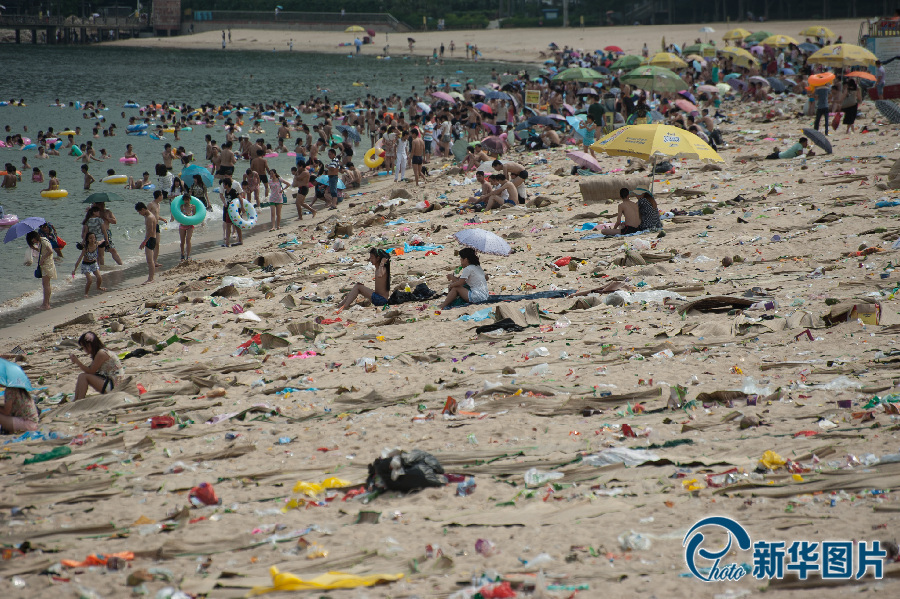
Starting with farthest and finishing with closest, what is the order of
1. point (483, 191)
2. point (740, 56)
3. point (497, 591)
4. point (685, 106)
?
1. point (740, 56)
2. point (685, 106)
3. point (483, 191)
4. point (497, 591)

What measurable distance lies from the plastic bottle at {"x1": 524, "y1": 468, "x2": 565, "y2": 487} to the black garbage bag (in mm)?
519

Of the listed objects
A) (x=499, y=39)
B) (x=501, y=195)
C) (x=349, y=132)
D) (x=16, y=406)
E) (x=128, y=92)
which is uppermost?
(x=499, y=39)

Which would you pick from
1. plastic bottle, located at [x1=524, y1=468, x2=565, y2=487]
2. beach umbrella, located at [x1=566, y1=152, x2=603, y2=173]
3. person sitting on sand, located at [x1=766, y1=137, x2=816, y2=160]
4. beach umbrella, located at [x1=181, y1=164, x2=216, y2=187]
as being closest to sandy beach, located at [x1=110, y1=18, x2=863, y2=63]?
person sitting on sand, located at [x1=766, y1=137, x2=816, y2=160]

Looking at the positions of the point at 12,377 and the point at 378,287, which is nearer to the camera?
the point at 12,377

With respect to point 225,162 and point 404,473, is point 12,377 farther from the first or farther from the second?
point 225,162

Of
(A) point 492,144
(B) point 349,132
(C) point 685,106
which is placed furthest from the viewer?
(B) point 349,132

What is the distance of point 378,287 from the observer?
31.7ft

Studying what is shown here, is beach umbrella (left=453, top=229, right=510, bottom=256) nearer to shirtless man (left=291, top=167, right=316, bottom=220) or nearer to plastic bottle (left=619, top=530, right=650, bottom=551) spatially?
plastic bottle (left=619, top=530, right=650, bottom=551)

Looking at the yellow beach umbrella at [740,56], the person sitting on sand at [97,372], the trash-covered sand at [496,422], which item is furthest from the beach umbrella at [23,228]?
the yellow beach umbrella at [740,56]

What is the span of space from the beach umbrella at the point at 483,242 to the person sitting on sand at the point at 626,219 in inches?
87.9

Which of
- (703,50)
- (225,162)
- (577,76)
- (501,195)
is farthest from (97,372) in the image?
(703,50)

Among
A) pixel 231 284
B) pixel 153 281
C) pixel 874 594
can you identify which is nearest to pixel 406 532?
pixel 874 594

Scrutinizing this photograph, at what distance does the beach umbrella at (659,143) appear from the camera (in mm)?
10453

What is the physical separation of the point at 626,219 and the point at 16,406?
7969 mm
